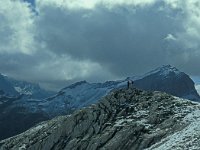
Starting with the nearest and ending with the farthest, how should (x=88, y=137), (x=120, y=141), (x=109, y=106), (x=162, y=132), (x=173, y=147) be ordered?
(x=173, y=147)
(x=162, y=132)
(x=120, y=141)
(x=88, y=137)
(x=109, y=106)

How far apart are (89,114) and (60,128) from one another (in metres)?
7.98

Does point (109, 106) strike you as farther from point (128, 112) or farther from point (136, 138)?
point (136, 138)

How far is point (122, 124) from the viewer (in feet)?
373

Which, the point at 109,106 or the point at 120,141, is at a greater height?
the point at 109,106

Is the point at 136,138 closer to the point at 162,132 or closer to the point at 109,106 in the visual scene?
the point at 162,132

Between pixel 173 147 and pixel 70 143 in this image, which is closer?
pixel 173 147

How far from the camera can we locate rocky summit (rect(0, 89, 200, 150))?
10369cm

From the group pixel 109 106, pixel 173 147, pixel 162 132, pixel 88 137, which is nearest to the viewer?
pixel 173 147

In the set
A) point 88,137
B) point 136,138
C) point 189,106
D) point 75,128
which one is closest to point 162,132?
point 136,138

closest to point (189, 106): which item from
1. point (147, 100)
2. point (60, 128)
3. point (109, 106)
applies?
point (147, 100)

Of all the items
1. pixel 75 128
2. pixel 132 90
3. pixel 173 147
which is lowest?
pixel 173 147

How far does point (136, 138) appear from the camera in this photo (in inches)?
4168

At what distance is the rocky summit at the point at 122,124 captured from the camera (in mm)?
103688

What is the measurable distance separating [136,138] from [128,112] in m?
13.5
